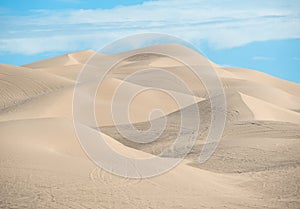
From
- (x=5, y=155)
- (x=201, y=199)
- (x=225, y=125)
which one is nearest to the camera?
(x=201, y=199)

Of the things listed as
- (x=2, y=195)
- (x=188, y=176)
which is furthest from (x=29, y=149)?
(x=188, y=176)

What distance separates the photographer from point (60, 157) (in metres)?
9.81

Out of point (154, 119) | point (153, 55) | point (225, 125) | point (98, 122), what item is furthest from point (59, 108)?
point (153, 55)

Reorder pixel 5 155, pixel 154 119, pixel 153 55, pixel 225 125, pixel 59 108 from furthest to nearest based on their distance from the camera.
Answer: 1. pixel 153 55
2. pixel 154 119
3. pixel 59 108
4. pixel 225 125
5. pixel 5 155

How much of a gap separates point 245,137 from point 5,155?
953 centimetres

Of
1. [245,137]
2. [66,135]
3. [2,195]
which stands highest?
[245,137]

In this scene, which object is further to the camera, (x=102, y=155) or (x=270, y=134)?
(x=270, y=134)

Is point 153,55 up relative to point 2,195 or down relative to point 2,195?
up

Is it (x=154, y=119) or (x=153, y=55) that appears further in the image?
(x=153, y=55)

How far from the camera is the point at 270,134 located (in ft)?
52.9

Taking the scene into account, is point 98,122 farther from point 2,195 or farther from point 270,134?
point 2,195

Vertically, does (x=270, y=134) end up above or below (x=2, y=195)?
above

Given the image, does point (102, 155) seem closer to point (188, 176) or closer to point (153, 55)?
point (188, 176)

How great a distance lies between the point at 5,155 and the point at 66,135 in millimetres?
2258
